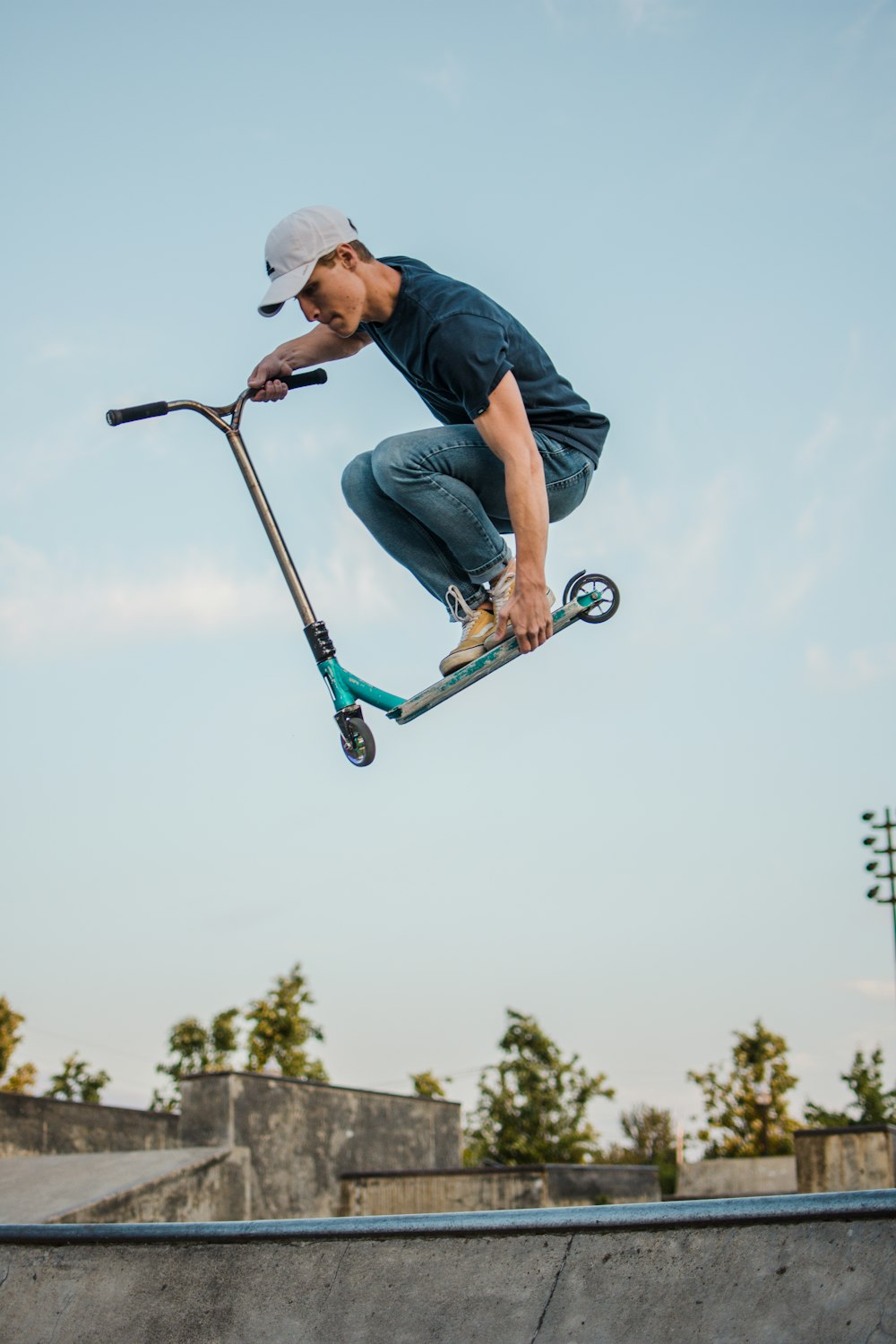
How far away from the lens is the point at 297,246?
5.04 metres

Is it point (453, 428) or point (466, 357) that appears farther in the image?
point (453, 428)

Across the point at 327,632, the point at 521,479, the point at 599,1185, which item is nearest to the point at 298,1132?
the point at 599,1185

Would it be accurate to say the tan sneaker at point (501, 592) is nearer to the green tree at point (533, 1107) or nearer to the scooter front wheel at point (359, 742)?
the scooter front wheel at point (359, 742)

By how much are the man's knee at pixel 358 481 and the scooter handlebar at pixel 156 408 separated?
55 cm

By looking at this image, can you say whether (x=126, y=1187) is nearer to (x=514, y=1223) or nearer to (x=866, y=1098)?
(x=514, y=1223)

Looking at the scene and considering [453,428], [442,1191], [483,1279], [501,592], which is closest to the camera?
[483,1279]

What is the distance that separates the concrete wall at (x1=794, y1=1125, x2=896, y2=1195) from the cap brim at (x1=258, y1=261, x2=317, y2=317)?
1273 cm

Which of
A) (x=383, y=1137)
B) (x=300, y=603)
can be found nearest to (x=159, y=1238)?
(x=300, y=603)

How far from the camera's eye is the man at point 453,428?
199 inches

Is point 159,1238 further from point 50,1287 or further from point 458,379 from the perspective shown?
point 458,379

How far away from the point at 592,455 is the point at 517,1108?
32073 millimetres

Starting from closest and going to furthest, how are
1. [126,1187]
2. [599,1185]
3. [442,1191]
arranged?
[126,1187] < [442,1191] < [599,1185]

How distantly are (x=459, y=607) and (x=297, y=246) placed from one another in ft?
5.94

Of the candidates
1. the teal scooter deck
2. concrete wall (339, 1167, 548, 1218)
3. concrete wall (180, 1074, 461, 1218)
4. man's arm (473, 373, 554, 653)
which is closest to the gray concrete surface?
concrete wall (180, 1074, 461, 1218)
